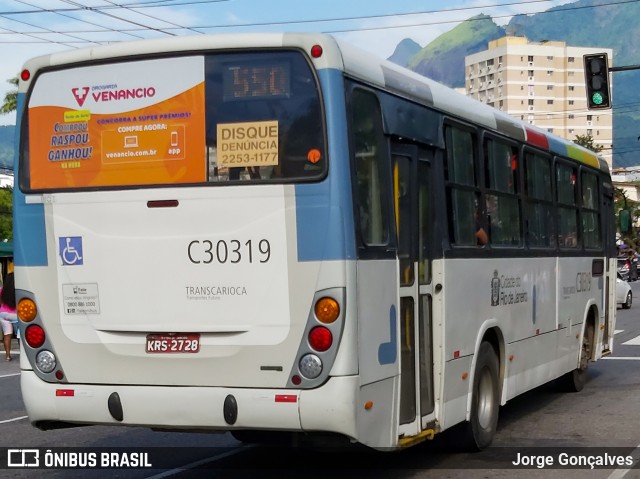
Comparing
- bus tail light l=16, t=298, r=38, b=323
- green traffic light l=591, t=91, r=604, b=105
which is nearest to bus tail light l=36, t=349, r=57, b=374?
bus tail light l=16, t=298, r=38, b=323

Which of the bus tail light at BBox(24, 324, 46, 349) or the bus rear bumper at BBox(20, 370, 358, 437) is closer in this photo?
the bus rear bumper at BBox(20, 370, 358, 437)

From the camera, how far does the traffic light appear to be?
73.8 ft

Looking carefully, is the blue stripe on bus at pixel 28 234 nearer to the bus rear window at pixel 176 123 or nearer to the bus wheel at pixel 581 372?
the bus rear window at pixel 176 123

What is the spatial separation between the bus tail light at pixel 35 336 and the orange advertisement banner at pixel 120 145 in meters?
0.98

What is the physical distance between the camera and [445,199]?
8703 mm

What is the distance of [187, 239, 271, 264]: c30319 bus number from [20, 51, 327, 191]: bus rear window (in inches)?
16.1

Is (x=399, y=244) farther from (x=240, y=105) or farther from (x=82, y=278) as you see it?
(x=82, y=278)

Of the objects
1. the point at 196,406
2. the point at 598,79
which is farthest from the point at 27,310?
the point at 598,79

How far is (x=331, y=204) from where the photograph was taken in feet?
22.4

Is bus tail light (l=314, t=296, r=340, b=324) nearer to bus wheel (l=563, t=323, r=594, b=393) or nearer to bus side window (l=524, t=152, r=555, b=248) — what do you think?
bus side window (l=524, t=152, r=555, b=248)

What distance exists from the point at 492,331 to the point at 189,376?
3776 mm

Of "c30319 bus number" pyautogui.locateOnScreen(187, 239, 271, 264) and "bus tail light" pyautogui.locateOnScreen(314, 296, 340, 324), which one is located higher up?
"c30319 bus number" pyautogui.locateOnScreen(187, 239, 271, 264)

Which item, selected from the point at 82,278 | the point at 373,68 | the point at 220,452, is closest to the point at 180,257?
the point at 82,278

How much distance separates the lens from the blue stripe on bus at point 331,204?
22.4ft
